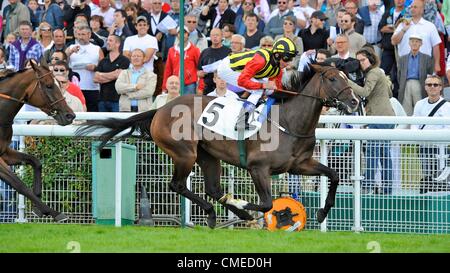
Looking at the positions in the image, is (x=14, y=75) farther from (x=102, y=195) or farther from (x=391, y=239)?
(x=391, y=239)

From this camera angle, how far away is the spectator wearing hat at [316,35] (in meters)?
13.5

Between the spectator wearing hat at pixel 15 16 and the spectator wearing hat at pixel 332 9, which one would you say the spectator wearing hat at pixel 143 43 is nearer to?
the spectator wearing hat at pixel 332 9

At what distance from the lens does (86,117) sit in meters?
10.5

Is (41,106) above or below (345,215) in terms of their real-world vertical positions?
above

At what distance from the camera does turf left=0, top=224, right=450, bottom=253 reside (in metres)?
8.30

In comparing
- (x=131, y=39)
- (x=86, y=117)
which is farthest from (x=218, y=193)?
(x=131, y=39)

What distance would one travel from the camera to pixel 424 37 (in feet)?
42.8

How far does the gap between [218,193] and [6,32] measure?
6.92 m

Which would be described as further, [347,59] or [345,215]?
[347,59]

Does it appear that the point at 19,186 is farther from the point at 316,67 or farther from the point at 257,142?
the point at 316,67

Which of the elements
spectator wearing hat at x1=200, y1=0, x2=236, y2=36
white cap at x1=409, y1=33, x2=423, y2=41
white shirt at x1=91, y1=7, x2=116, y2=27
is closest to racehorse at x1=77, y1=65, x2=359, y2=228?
white cap at x1=409, y1=33, x2=423, y2=41

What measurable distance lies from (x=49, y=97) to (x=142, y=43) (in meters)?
4.04

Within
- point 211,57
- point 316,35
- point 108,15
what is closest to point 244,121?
point 211,57
